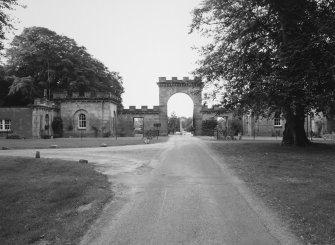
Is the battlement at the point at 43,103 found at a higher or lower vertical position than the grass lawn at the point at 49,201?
higher

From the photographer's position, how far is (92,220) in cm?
727

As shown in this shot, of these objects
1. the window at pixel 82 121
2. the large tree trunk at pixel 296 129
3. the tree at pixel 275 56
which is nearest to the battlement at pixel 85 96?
the window at pixel 82 121

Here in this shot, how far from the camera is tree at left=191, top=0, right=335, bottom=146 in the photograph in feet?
58.3

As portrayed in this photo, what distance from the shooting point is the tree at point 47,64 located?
45.2 metres

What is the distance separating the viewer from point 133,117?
4691cm

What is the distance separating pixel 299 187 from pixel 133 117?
38.2 meters

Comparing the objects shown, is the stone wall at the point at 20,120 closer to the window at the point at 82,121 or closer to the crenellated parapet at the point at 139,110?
the window at the point at 82,121

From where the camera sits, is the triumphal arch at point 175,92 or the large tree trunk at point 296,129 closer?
the large tree trunk at point 296,129

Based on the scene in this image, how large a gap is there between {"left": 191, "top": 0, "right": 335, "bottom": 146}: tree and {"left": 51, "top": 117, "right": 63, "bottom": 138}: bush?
24.1 m

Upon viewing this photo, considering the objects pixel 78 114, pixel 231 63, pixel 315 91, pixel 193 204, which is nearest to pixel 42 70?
pixel 78 114

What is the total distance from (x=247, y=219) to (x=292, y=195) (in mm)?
2388

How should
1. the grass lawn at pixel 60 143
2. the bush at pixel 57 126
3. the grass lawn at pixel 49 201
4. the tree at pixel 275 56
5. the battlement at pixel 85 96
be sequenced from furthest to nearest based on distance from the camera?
the battlement at pixel 85 96
the bush at pixel 57 126
the grass lawn at pixel 60 143
the tree at pixel 275 56
the grass lawn at pixel 49 201

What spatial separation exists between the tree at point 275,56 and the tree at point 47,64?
2788 centimetres

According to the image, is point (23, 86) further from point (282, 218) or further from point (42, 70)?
point (282, 218)
